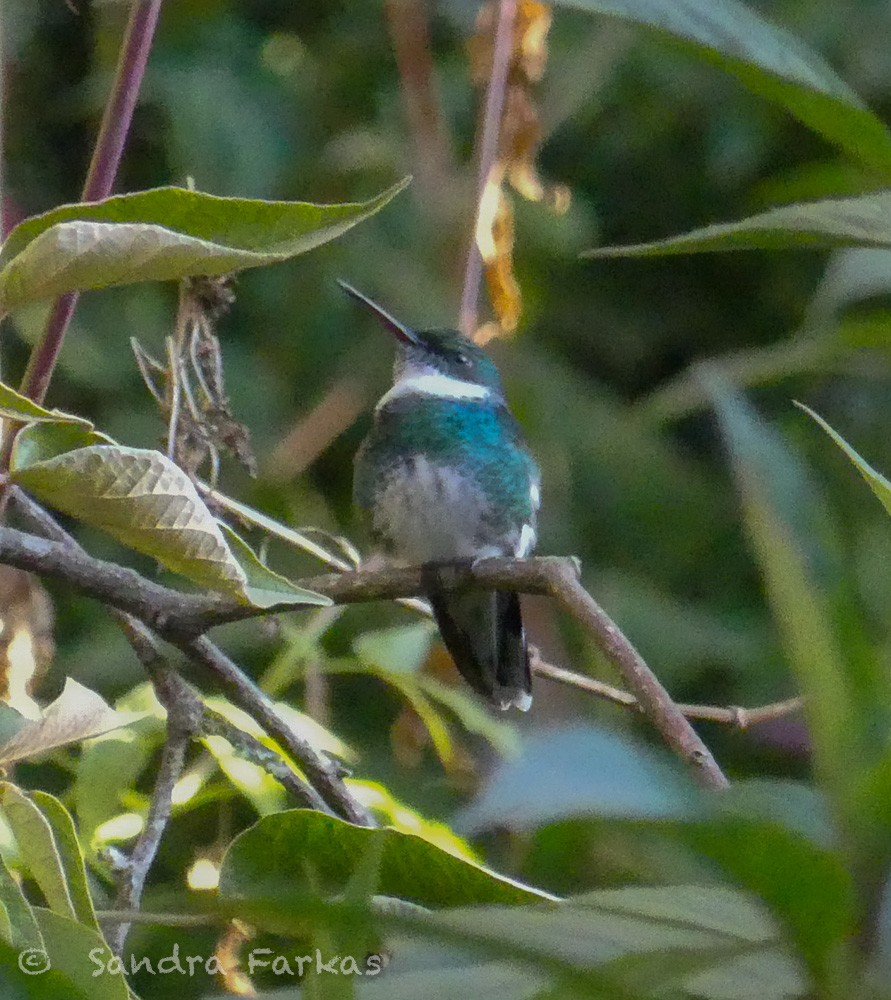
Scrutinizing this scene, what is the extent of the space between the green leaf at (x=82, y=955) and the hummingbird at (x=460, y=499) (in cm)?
153

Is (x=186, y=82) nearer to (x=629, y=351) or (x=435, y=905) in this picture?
→ (x=629, y=351)

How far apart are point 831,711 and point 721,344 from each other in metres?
4.33

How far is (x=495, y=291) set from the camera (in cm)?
203

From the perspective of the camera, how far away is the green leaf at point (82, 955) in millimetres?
806

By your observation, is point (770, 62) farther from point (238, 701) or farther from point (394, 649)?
point (394, 649)

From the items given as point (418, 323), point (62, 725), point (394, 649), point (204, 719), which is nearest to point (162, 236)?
point (62, 725)

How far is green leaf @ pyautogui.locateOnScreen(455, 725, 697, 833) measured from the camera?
381 mm

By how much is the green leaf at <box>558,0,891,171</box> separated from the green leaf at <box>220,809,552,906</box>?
0.41 metres

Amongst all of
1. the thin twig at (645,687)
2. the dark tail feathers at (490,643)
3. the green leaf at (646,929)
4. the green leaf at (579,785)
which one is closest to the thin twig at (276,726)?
the thin twig at (645,687)

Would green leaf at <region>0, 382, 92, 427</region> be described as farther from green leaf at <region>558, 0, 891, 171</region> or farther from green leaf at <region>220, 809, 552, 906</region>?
green leaf at <region>558, 0, 891, 171</region>

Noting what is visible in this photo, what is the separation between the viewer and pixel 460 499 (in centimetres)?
266

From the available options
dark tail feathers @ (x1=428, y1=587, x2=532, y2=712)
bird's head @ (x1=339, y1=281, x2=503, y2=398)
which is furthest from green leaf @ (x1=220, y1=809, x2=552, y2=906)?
bird's head @ (x1=339, y1=281, x2=503, y2=398)

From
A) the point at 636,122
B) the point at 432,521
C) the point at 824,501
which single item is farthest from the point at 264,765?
the point at 636,122

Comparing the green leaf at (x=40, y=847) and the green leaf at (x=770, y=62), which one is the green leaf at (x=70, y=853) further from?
the green leaf at (x=770, y=62)
